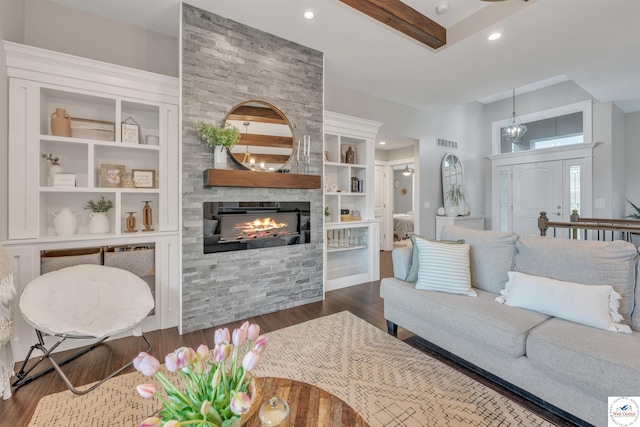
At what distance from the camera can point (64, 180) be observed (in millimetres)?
2471

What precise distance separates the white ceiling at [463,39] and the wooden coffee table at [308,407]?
292 centimetres

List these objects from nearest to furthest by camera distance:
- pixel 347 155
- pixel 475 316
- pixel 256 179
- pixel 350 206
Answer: pixel 475 316 → pixel 256 179 → pixel 347 155 → pixel 350 206

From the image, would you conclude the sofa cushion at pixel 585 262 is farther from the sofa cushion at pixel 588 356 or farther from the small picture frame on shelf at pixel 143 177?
the small picture frame on shelf at pixel 143 177

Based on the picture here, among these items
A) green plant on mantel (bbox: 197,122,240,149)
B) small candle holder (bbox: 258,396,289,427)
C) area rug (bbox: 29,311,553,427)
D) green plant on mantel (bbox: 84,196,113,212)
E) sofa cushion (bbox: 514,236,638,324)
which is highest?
green plant on mantel (bbox: 197,122,240,149)

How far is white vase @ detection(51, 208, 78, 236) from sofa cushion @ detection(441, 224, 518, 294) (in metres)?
3.45

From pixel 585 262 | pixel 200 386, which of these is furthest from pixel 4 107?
pixel 585 262

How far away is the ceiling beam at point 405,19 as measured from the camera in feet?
8.73

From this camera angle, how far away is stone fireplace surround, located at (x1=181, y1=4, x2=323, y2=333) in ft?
8.82

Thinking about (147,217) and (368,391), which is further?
(147,217)

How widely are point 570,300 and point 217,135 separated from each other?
2955 mm

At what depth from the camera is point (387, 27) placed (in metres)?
2.91

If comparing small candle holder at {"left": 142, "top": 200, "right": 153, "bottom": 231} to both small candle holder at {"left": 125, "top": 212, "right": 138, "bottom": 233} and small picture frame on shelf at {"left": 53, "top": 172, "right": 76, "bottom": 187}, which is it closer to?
small candle holder at {"left": 125, "top": 212, "right": 138, "bottom": 233}

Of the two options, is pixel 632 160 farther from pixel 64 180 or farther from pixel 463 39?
pixel 64 180

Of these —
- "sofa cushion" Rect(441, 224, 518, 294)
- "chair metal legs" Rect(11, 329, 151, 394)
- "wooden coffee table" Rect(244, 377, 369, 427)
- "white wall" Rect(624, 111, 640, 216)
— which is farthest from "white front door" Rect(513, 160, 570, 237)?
"chair metal legs" Rect(11, 329, 151, 394)
